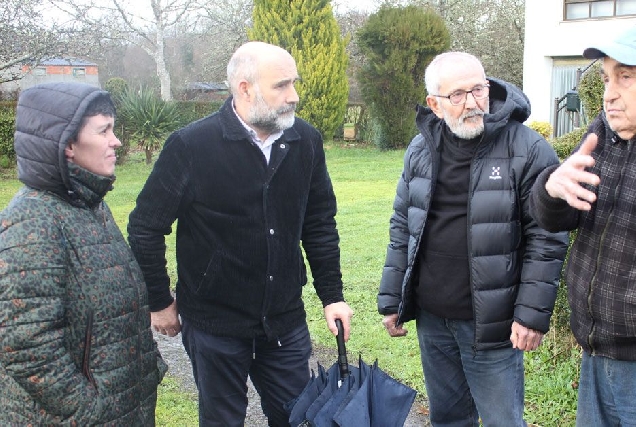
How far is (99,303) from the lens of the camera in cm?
224

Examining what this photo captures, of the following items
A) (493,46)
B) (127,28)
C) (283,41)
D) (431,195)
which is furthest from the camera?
(127,28)

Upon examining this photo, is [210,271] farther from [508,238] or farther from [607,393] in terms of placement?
[607,393]

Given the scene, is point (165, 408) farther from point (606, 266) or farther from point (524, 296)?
point (606, 266)

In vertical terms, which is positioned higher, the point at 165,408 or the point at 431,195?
the point at 431,195

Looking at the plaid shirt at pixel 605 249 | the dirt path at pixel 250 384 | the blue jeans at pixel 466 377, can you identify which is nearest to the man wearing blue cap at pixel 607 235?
the plaid shirt at pixel 605 249

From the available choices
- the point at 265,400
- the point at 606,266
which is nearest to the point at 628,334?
the point at 606,266

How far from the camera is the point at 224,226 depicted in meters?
2.94

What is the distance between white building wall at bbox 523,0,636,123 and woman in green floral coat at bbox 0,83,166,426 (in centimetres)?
1923

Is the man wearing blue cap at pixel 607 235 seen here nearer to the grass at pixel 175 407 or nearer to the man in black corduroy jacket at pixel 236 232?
the man in black corduroy jacket at pixel 236 232

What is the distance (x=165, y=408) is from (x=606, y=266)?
119 inches

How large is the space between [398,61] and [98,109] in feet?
Result: 58.9

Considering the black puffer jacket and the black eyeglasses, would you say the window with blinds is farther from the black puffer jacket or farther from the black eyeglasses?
the black puffer jacket

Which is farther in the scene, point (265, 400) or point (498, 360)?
point (265, 400)

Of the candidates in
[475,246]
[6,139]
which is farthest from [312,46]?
[475,246]
